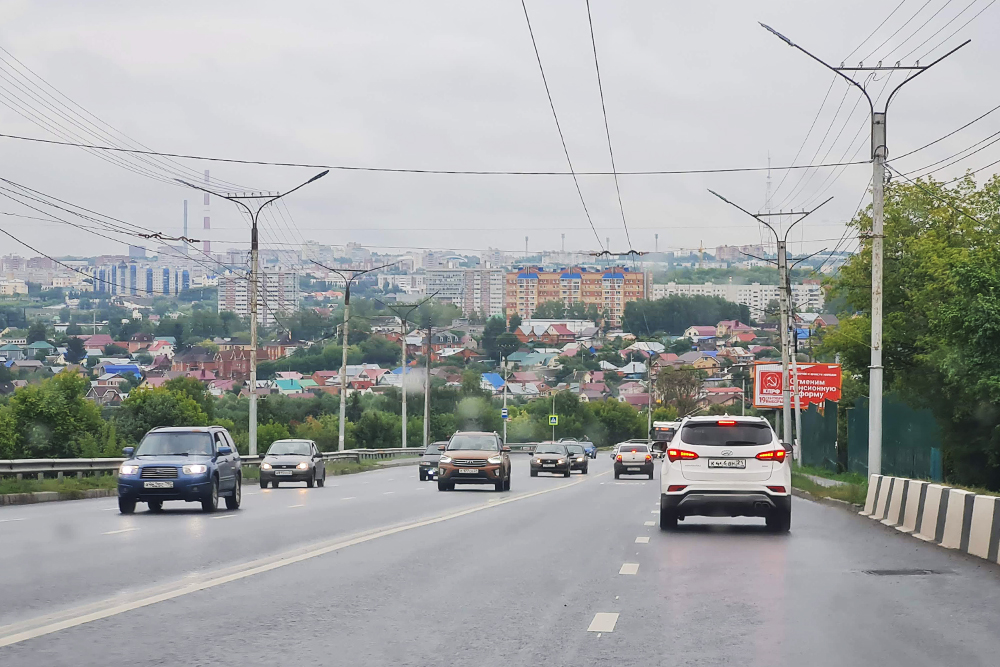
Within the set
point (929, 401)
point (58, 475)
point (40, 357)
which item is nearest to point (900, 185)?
point (929, 401)

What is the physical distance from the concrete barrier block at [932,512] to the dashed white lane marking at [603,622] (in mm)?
9405

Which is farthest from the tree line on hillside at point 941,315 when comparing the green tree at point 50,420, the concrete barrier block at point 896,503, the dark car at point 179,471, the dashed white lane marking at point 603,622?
the green tree at point 50,420

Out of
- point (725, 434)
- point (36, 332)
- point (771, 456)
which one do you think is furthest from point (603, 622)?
point (36, 332)

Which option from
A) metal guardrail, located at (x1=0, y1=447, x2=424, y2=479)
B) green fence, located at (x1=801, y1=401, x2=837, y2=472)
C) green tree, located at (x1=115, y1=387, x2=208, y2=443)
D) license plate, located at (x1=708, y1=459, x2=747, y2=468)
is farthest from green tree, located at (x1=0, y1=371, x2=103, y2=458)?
license plate, located at (x1=708, y1=459, x2=747, y2=468)

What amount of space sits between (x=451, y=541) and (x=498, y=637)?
8487 mm

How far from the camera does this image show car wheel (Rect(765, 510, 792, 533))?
66.8 feet

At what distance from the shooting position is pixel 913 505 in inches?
837

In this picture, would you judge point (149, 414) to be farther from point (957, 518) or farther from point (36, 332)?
point (957, 518)

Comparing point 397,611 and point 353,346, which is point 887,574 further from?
point 353,346

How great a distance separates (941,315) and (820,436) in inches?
1221

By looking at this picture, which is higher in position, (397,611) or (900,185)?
(900,185)

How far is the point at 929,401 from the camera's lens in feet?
124

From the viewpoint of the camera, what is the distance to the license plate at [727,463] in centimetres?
2020

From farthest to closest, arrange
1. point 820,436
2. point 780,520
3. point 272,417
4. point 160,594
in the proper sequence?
point 272,417, point 820,436, point 780,520, point 160,594
